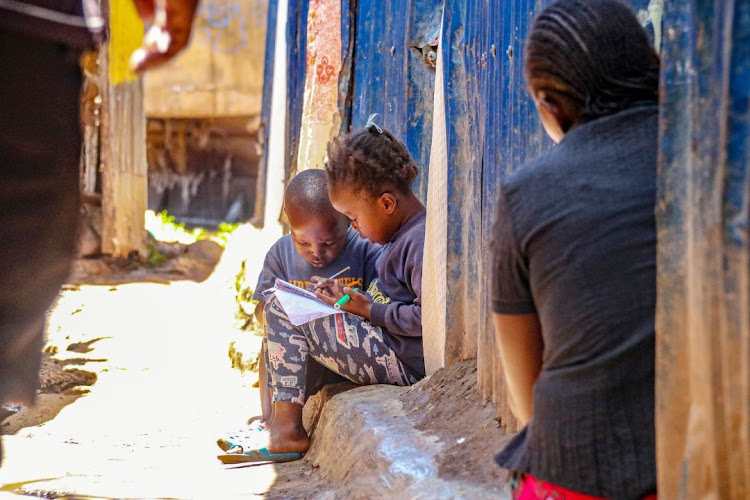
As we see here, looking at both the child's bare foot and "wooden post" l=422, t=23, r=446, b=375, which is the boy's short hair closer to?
"wooden post" l=422, t=23, r=446, b=375

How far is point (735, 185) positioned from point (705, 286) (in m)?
0.16

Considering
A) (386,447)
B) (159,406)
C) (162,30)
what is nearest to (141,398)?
(159,406)

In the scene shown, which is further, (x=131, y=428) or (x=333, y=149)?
(x=131, y=428)

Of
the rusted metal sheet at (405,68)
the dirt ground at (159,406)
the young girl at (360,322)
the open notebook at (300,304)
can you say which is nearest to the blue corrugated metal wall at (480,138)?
the dirt ground at (159,406)

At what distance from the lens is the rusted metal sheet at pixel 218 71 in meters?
14.5

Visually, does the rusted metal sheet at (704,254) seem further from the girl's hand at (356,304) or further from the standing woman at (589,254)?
the girl's hand at (356,304)

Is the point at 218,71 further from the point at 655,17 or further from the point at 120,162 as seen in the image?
the point at 655,17

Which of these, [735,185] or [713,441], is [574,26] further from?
[713,441]

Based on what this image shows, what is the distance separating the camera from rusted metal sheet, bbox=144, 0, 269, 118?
14.5m

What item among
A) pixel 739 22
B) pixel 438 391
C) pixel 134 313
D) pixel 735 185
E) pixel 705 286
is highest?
pixel 739 22

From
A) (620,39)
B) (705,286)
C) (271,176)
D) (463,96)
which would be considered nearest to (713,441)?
(705,286)

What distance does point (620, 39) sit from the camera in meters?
1.50

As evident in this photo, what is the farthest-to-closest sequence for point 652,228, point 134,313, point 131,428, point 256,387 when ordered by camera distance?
point 134,313 < point 256,387 < point 131,428 < point 652,228

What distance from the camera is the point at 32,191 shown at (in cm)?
216
